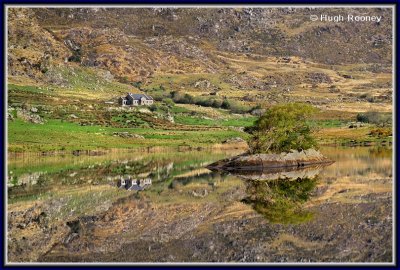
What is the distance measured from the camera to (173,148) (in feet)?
180

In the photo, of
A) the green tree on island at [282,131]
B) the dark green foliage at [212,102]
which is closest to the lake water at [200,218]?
the green tree on island at [282,131]

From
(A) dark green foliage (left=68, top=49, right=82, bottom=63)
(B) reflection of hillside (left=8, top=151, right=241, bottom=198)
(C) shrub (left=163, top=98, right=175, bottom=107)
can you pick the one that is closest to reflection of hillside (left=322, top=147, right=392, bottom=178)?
(B) reflection of hillside (left=8, top=151, right=241, bottom=198)

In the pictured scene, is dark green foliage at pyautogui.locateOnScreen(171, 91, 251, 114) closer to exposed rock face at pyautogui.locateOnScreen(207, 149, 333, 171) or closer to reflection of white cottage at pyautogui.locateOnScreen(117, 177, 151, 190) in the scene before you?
exposed rock face at pyautogui.locateOnScreen(207, 149, 333, 171)

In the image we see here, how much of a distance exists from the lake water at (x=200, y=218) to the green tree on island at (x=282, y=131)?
9.93ft

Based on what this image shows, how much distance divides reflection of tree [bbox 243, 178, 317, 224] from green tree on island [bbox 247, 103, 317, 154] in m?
5.14

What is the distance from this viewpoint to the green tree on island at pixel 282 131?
30.7 m

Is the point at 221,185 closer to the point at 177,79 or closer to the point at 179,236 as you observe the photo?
the point at 179,236

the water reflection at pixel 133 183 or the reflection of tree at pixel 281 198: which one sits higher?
the reflection of tree at pixel 281 198

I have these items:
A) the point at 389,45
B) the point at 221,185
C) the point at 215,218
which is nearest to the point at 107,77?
the point at 389,45

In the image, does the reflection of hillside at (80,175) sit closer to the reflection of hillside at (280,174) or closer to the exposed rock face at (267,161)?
the exposed rock face at (267,161)

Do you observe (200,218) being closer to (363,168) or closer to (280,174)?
(280,174)

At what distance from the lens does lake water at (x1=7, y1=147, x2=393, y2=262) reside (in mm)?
13391

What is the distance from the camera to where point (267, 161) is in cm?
3041

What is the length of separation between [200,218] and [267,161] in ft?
45.0
